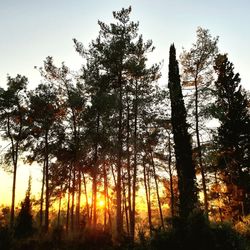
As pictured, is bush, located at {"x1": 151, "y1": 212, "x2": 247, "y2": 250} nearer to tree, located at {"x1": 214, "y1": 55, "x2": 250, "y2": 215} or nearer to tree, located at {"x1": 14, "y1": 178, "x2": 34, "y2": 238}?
tree, located at {"x1": 214, "y1": 55, "x2": 250, "y2": 215}

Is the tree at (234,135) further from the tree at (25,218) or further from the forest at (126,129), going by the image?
the tree at (25,218)

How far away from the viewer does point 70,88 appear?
2656cm

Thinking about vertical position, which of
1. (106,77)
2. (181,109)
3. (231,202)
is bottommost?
(231,202)

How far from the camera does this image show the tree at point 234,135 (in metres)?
24.2

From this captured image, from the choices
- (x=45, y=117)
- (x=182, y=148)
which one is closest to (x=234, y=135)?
(x=182, y=148)

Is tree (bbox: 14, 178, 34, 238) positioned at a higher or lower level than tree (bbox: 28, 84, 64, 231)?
lower

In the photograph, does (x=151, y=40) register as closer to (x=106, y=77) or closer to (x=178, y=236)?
(x=106, y=77)

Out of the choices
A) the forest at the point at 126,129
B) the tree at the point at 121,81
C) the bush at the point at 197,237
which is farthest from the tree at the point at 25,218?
the bush at the point at 197,237

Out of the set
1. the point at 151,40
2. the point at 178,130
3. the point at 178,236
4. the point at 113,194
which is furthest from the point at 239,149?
the point at 178,236

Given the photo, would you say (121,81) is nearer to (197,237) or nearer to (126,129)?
(126,129)

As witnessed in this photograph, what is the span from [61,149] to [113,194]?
10074 millimetres

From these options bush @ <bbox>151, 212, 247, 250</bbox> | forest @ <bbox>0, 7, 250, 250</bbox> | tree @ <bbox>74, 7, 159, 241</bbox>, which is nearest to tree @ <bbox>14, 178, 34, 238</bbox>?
forest @ <bbox>0, 7, 250, 250</bbox>

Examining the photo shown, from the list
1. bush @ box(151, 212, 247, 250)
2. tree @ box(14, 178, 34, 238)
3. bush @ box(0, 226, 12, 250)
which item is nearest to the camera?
bush @ box(151, 212, 247, 250)

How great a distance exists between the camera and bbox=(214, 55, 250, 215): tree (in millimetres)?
24156
